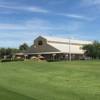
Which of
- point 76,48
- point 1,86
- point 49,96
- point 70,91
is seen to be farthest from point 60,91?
point 76,48

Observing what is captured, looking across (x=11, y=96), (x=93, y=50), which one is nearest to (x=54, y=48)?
(x=93, y=50)

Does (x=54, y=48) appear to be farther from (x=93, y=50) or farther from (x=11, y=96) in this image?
(x=11, y=96)

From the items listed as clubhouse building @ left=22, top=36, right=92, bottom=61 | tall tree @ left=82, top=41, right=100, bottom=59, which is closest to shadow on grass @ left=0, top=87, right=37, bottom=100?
tall tree @ left=82, top=41, right=100, bottom=59

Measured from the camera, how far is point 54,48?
123 metres

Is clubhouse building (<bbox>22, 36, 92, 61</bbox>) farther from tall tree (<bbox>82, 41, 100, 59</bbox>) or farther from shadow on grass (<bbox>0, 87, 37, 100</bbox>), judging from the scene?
shadow on grass (<bbox>0, 87, 37, 100</bbox>)

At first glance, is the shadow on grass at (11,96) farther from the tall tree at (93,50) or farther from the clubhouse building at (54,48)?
the clubhouse building at (54,48)

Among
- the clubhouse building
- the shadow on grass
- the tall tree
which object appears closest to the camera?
the shadow on grass

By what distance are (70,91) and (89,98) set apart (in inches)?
80.9

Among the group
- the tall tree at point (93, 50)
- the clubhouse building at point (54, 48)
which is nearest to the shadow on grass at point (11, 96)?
the tall tree at point (93, 50)

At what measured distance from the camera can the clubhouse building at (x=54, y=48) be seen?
121 metres

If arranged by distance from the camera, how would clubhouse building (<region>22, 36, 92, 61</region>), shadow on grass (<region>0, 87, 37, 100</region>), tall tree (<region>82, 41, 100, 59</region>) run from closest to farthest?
shadow on grass (<region>0, 87, 37, 100</region>), tall tree (<region>82, 41, 100, 59</region>), clubhouse building (<region>22, 36, 92, 61</region>)

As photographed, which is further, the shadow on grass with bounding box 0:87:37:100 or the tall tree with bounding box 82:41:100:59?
the tall tree with bounding box 82:41:100:59

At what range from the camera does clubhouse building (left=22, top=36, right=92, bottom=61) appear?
397ft

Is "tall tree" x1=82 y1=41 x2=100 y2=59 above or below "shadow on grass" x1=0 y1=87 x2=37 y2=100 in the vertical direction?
above
